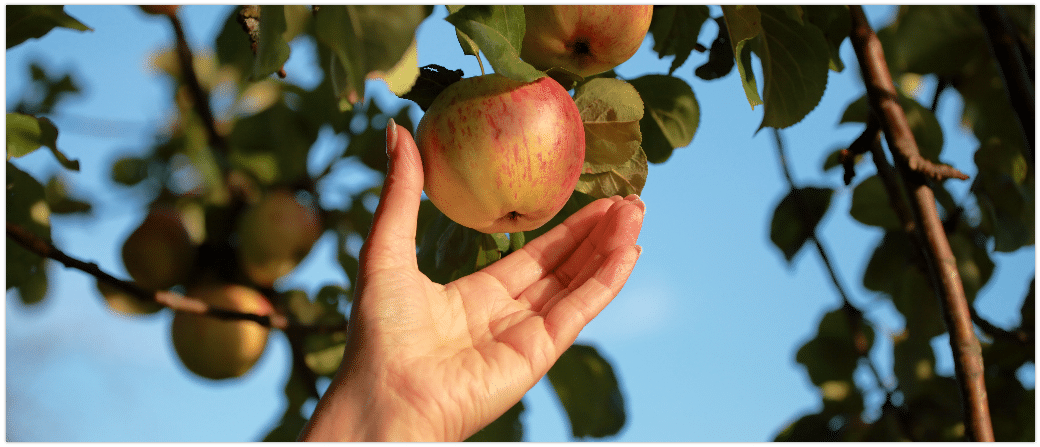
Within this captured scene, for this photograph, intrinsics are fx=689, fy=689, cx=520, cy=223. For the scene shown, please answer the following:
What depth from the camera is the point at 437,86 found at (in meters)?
0.77

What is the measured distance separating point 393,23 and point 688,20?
2.01ft

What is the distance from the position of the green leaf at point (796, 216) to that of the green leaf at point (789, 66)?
49cm

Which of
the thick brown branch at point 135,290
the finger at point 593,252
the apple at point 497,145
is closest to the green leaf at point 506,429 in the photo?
the thick brown branch at point 135,290

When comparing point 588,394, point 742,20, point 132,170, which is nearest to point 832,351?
point 588,394

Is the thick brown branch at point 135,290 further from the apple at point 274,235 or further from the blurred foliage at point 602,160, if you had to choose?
the apple at point 274,235

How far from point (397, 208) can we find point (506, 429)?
761 mm

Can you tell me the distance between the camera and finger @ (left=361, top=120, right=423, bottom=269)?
0.72m

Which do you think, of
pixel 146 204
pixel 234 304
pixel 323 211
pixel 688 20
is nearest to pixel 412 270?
pixel 688 20

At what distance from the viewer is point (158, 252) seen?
5.63ft

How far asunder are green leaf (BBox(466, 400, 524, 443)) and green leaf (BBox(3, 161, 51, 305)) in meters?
0.84

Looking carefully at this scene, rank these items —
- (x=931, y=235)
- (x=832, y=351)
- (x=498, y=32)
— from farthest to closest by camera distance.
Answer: (x=832, y=351) → (x=931, y=235) → (x=498, y=32)

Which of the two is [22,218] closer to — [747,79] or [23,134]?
[23,134]

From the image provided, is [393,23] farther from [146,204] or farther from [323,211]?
[146,204]

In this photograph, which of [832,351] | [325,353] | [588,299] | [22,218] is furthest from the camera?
[832,351]
